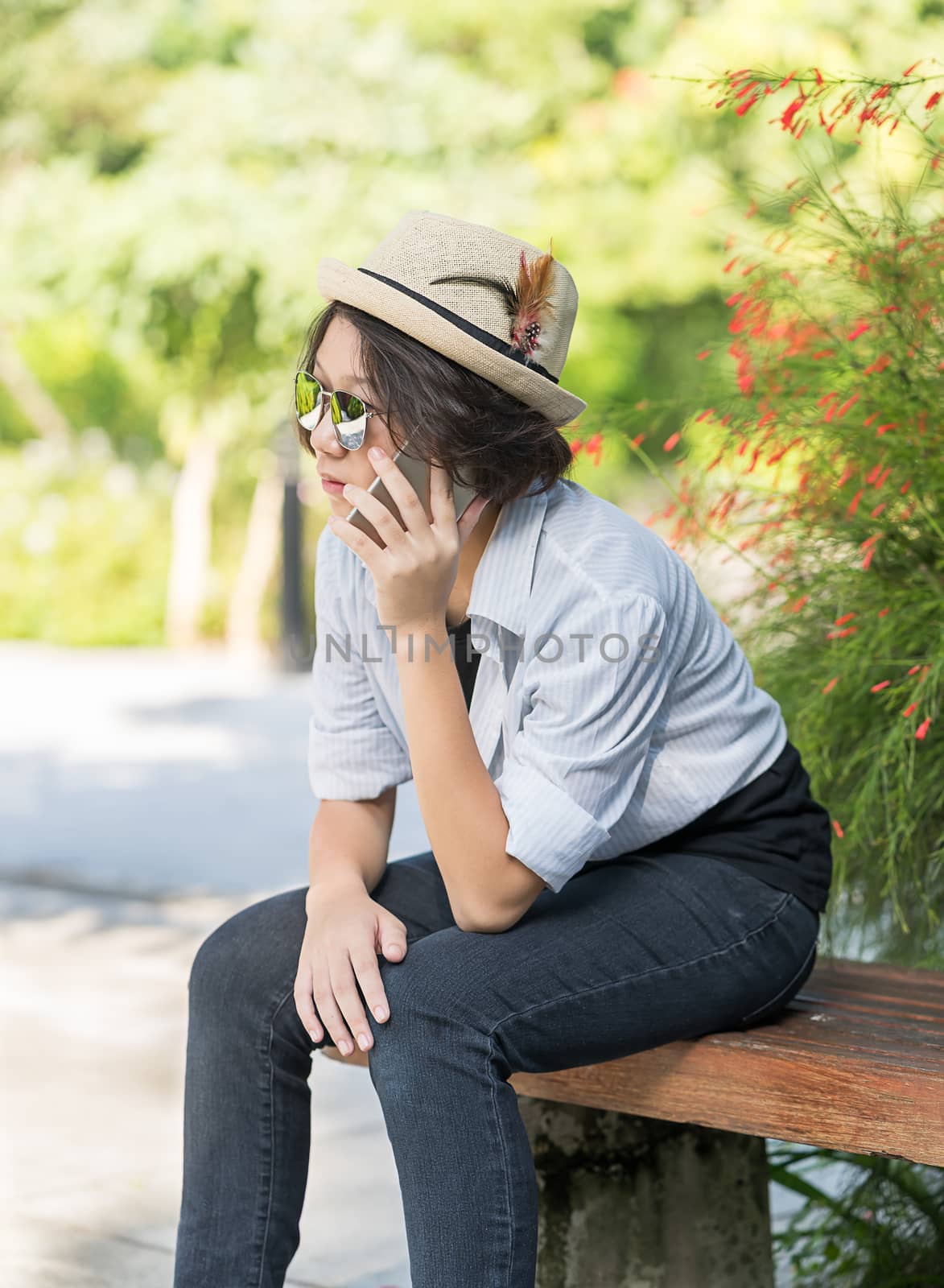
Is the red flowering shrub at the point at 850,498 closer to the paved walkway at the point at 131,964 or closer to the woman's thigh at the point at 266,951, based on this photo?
the woman's thigh at the point at 266,951

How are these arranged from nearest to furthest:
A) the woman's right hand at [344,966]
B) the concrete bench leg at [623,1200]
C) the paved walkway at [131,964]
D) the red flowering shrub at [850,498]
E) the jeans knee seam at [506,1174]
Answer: the jeans knee seam at [506,1174], the woman's right hand at [344,966], the concrete bench leg at [623,1200], the red flowering shrub at [850,498], the paved walkway at [131,964]

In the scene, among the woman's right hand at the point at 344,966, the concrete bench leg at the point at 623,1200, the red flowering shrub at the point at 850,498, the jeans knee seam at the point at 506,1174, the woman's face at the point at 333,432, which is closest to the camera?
the jeans knee seam at the point at 506,1174

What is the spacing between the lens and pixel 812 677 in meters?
2.54

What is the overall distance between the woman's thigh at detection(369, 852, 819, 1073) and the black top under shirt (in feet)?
0.08

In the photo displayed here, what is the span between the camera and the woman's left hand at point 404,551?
1803 mm

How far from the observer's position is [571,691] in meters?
1.78

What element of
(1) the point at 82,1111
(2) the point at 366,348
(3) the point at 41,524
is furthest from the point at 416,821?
(3) the point at 41,524

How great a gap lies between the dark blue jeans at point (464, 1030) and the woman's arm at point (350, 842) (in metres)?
0.06

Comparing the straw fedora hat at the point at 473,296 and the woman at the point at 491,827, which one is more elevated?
the straw fedora hat at the point at 473,296

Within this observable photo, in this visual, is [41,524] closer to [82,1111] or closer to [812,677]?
[82,1111]

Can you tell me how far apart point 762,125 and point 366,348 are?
11123 mm

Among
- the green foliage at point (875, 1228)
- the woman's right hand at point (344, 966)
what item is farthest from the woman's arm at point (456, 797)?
the green foliage at point (875, 1228)

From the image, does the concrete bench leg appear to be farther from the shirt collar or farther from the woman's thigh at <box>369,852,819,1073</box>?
the shirt collar

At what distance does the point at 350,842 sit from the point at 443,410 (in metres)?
0.61
